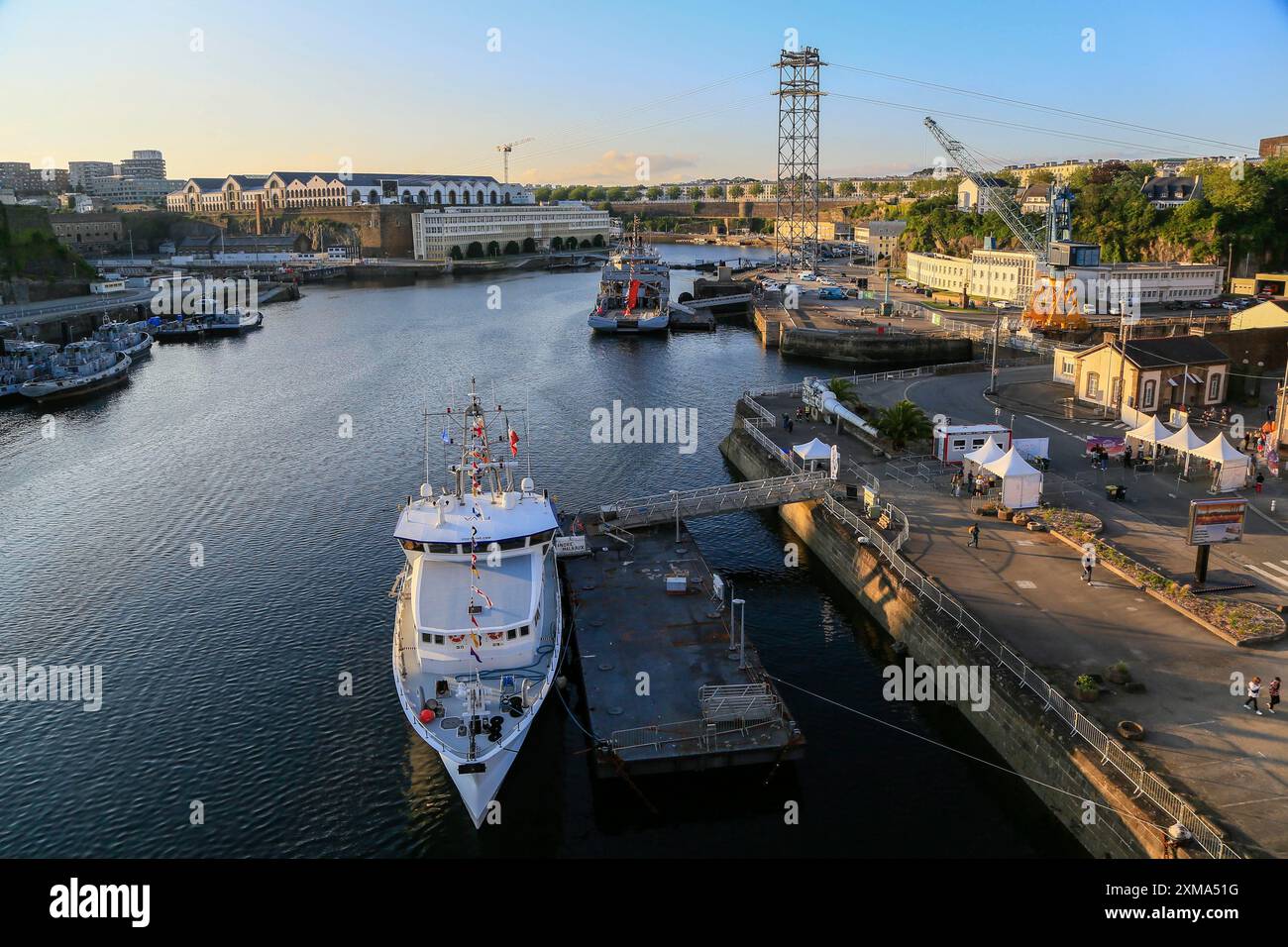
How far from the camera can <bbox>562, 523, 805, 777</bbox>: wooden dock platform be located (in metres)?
20.2

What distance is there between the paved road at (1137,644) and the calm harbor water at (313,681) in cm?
274

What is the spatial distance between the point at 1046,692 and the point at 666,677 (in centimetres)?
849

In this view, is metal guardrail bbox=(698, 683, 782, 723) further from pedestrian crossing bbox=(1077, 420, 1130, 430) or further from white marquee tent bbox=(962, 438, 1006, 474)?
pedestrian crossing bbox=(1077, 420, 1130, 430)

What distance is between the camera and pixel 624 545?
3158 cm

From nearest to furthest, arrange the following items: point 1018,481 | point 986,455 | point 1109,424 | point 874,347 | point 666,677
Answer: point 666,677 < point 1018,481 < point 986,455 < point 1109,424 < point 874,347

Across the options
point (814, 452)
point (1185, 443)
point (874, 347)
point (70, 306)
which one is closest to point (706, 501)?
point (814, 452)

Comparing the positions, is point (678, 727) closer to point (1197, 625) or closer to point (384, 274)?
point (1197, 625)

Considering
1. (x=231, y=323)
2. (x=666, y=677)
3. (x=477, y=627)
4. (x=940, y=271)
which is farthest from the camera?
(x=940, y=271)

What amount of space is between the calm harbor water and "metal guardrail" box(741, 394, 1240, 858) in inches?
81.0

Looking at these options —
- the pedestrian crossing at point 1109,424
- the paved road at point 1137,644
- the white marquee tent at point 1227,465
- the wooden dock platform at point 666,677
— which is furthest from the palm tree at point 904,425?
the wooden dock platform at point 666,677

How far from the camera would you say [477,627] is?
22469 millimetres

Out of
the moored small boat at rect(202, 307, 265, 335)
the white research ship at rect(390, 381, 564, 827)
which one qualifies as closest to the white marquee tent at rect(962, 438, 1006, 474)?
the white research ship at rect(390, 381, 564, 827)

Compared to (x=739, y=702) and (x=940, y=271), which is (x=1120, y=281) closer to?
(x=940, y=271)

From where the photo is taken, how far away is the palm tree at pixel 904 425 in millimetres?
39156
